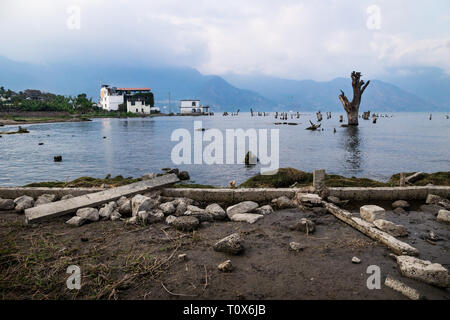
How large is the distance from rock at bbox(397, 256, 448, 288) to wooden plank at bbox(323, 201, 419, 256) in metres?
0.43

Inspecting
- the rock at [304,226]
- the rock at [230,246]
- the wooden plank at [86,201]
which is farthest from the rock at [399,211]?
the wooden plank at [86,201]

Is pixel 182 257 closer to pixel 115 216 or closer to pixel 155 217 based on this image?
pixel 155 217

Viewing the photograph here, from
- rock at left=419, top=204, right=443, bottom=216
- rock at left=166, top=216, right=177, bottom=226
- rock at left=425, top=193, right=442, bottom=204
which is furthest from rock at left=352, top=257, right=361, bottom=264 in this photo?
rock at left=425, top=193, right=442, bottom=204

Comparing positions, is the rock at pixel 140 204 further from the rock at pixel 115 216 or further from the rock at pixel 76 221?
the rock at pixel 76 221

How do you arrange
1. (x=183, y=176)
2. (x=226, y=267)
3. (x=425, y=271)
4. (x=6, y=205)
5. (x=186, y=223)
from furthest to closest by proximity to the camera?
(x=183, y=176) < (x=6, y=205) < (x=186, y=223) < (x=226, y=267) < (x=425, y=271)

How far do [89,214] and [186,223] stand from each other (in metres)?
2.01

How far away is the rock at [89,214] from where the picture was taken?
5562 millimetres

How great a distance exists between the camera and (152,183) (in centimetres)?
716

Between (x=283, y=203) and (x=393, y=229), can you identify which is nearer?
(x=393, y=229)

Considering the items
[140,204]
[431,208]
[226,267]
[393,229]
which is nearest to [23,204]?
[140,204]

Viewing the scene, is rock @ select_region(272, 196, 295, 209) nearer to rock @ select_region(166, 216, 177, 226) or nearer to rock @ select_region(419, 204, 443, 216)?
rock @ select_region(166, 216, 177, 226)

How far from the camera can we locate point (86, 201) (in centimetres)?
612

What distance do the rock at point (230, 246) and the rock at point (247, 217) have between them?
134 cm

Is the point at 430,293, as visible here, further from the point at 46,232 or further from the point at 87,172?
the point at 87,172
